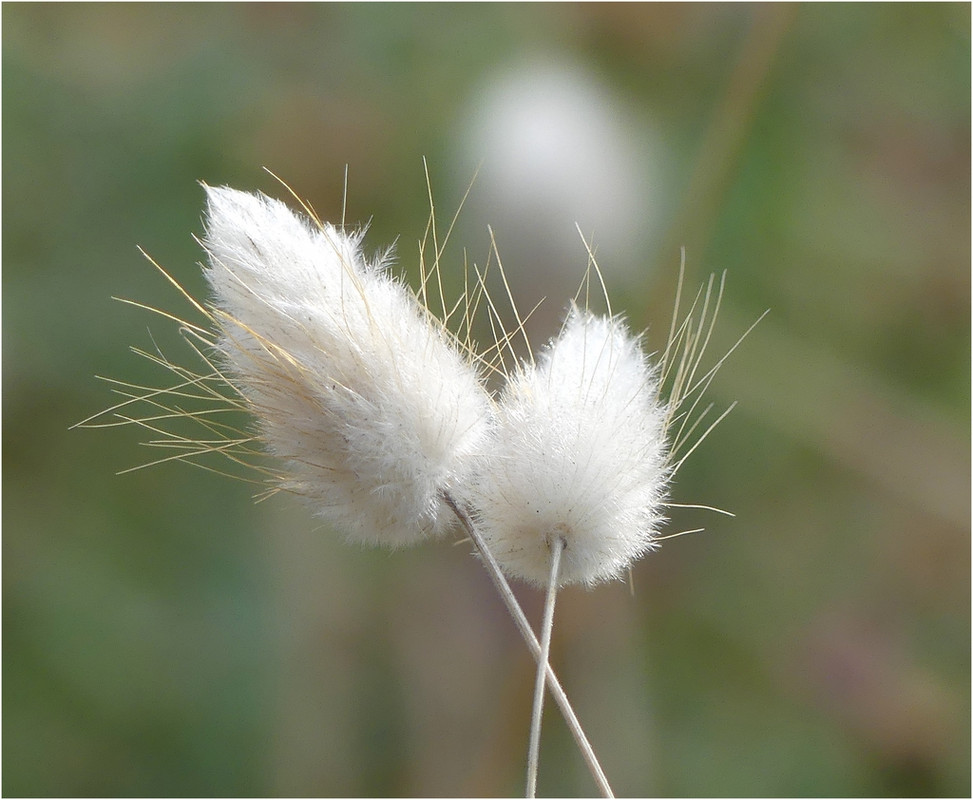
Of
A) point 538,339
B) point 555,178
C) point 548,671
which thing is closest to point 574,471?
point 548,671

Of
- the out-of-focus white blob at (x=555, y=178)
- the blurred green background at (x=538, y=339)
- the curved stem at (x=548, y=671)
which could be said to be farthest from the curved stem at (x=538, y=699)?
the out-of-focus white blob at (x=555, y=178)

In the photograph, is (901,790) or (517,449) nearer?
(517,449)

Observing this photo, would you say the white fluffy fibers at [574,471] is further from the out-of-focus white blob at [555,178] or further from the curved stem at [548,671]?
the out-of-focus white blob at [555,178]

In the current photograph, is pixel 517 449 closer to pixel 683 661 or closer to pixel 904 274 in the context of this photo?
pixel 683 661

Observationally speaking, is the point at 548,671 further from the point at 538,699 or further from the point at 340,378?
the point at 340,378

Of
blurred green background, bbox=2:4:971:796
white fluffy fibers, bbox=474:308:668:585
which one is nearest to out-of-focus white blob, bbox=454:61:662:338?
blurred green background, bbox=2:4:971:796

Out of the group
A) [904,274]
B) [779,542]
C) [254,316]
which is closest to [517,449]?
[254,316]

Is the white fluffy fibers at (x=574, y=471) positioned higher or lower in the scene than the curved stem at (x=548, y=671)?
higher
